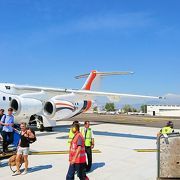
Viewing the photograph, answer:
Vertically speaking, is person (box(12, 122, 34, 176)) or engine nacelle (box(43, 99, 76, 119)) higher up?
engine nacelle (box(43, 99, 76, 119))

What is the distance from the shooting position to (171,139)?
641cm

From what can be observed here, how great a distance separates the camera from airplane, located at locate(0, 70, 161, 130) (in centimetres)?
1786

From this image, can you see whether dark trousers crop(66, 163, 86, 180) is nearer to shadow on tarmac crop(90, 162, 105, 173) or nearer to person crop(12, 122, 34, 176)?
person crop(12, 122, 34, 176)

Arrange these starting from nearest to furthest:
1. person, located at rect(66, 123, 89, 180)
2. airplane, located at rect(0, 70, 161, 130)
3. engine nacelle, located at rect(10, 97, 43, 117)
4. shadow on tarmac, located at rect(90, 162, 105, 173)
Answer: person, located at rect(66, 123, 89, 180) → shadow on tarmac, located at rect(90, 162, 105, 173) → engine nacelle, located at rect(10, 97, 43, 117) → airplane, located at rect(0, 70, 161, 130)

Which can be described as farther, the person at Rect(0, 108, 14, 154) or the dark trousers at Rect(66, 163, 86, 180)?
the person at Rect(0, 108, 14, 154)

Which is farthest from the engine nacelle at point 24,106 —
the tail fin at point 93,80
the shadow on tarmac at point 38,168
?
the shadow on tarmac at point 38,168

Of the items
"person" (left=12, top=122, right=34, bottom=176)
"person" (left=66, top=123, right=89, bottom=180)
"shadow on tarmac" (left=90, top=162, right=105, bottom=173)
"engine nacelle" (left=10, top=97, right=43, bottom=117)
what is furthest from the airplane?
"person" (left=66, top=123, right=89, bottom=180)

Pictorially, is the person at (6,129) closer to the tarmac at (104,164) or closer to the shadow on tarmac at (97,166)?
the tarmac at (104,164)

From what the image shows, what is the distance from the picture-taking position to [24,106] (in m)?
17.6

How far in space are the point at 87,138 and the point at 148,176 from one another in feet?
6.41

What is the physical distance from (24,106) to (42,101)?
6.50 ft

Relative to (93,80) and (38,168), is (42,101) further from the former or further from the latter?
(38,168)

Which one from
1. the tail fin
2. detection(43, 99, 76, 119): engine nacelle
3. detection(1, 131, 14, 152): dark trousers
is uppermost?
the tail fin

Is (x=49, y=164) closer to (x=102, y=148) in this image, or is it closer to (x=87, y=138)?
(x=87, y=138)
